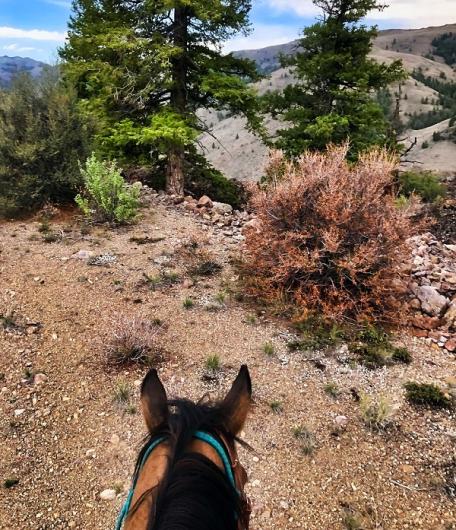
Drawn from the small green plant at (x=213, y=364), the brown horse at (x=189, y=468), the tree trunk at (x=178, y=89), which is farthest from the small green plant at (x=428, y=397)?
the tree trunk at (x=178, y=89)

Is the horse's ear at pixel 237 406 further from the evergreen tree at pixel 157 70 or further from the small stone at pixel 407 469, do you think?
the evergreen tree at pixel 157 70

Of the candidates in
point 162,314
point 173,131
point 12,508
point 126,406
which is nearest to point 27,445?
point 12,508

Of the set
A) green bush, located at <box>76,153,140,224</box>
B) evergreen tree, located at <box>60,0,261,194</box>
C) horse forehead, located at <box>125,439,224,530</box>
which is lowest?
green bush, located at <box>76,153,140,224</box>

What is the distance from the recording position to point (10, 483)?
3.84 m

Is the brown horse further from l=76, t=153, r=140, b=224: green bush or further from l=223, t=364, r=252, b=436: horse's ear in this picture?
l=76, t=153, r=140, b=224: green bush

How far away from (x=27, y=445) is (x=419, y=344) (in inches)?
214

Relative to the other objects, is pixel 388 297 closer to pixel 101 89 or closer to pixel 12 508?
pixel 12 508

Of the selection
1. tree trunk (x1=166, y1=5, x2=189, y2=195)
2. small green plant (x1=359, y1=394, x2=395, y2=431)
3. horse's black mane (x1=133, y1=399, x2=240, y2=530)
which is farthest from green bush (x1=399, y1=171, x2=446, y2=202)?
horse's black mane (x1=133, y1=399, x2=240, y2=530)

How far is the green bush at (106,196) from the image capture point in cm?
923

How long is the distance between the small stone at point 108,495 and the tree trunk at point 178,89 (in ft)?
31.0

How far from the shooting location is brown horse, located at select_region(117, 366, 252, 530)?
4.32 feet

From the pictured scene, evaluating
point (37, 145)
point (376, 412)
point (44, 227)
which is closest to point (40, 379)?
point (376, 412)

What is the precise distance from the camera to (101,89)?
11.3 m

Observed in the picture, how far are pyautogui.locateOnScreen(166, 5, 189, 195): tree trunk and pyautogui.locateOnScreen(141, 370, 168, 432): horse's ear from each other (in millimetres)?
10497
